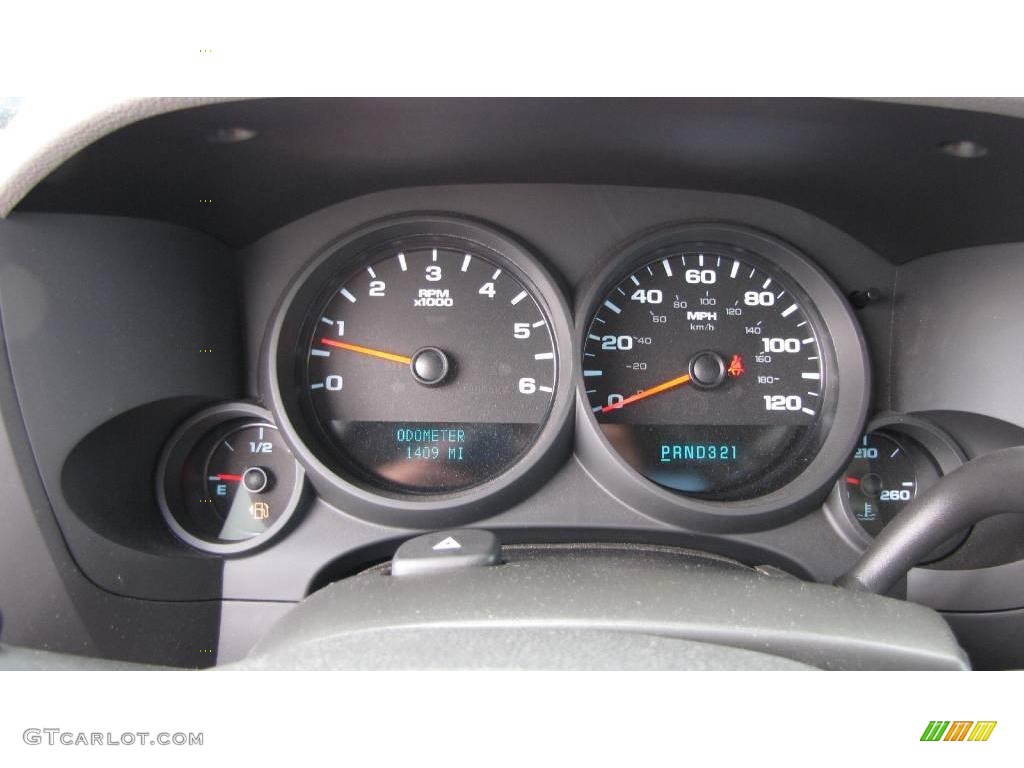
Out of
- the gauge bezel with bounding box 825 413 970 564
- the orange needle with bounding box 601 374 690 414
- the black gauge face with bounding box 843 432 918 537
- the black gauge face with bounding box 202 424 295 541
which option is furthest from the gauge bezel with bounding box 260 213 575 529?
the black gauge face with bounding box 843 432 918 537

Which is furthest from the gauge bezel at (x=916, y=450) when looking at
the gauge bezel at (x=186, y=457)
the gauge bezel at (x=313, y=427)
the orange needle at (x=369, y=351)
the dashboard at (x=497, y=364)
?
the gauge bezel at (x=186, y=457)

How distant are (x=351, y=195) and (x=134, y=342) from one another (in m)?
0.77

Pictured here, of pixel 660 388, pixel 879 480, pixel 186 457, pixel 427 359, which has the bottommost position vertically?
pixel 879 480

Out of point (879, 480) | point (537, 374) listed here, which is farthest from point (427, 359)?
point (879, 480)

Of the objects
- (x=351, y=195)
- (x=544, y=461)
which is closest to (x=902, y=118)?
(x=544, y=461)

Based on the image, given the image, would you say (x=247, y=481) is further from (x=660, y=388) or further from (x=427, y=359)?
(x=660, y=388)

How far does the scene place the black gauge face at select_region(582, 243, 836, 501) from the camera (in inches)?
100.0

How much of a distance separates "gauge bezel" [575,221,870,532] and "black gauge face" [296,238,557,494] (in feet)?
0.68

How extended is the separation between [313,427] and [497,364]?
598mm

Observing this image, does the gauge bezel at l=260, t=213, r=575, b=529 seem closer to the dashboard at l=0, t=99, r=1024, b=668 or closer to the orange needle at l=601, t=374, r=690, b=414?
the dashboard at l=0, t=99, r=1024, b=668

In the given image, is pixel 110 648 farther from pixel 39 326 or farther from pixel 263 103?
pixel 263 103

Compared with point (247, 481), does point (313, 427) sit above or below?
above

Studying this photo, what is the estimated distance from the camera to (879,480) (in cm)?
250
